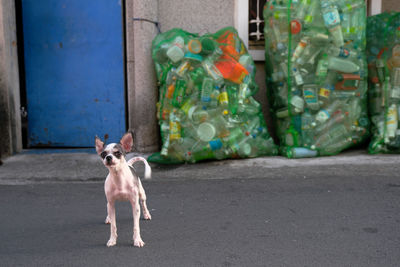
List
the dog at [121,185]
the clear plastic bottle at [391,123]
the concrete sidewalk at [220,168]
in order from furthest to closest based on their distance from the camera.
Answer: the clear plastic bottle at [391,123], the concrete sidewalk at [220,168], the dog at [121,185]

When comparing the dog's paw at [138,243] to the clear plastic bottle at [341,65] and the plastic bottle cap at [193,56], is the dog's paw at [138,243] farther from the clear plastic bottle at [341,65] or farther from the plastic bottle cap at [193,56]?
the clear plastic bottle at [341,65]

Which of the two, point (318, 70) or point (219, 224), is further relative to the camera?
point (318, 70)

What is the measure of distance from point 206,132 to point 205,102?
41 centimetres

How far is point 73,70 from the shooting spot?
6539mm

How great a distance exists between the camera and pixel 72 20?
6.44 m

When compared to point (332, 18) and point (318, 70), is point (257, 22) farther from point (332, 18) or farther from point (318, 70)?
point (318, 70)

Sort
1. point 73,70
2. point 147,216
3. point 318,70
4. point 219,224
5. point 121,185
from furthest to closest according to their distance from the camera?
point 73,70
point 318,70
point 147,216
point 219,224
point 121,185

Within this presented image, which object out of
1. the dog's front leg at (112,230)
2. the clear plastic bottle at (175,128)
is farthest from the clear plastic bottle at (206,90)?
the dog's front leg at (112,230)

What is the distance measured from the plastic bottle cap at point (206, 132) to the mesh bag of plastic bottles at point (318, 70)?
1110 millimetres

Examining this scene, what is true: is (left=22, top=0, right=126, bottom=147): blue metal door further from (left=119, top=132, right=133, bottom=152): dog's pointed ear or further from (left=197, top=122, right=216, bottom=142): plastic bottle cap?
(left=119, top=132, right=133, bottom=152): dog's pointed ear

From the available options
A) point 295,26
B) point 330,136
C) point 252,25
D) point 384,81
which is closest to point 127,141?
point 295,26

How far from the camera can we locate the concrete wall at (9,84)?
611 cm

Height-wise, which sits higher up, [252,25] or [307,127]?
[252,25]

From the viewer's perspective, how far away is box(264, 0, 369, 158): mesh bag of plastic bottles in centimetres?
548
